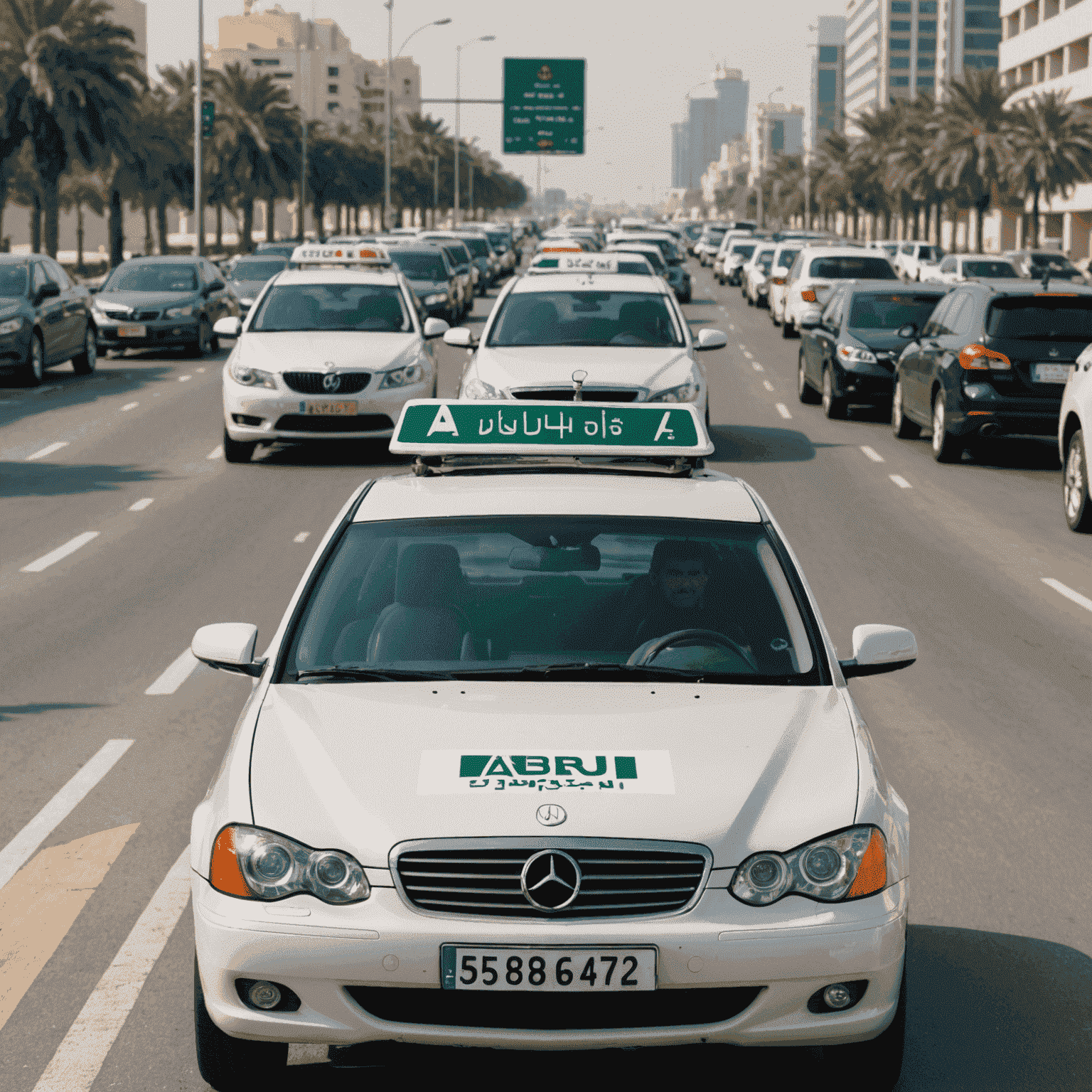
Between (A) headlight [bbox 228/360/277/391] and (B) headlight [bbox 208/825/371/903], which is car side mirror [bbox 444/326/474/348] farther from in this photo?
(B) headlight [bbox 208/825/371/903]

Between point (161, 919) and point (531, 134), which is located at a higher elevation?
point (531, 134)

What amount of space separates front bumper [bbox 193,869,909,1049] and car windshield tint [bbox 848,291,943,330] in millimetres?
18492

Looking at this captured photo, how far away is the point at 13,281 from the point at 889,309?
1150cm

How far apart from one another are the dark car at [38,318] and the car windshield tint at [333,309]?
21.5 ft

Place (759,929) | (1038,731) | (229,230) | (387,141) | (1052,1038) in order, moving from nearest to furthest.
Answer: (759,929)
(1052,1038)
(1038,731)
(387,141)
(229,230)

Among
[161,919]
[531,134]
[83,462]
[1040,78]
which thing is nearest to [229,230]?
[1040,78]

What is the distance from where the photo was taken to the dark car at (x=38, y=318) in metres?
24.0

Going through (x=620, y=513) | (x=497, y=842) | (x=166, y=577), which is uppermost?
(x=620, y=513)

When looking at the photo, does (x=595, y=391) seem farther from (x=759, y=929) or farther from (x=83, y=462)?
(x=759, y=929)

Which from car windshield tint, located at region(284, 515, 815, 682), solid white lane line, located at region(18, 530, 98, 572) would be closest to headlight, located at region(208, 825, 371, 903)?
car windshield tint, located at region(284, 515, 815, 682)

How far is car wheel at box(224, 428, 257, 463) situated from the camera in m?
17.3

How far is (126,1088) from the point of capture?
163 inches

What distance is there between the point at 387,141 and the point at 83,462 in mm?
65860

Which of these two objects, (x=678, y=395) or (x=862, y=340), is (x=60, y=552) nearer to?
(x=678, y=395)
